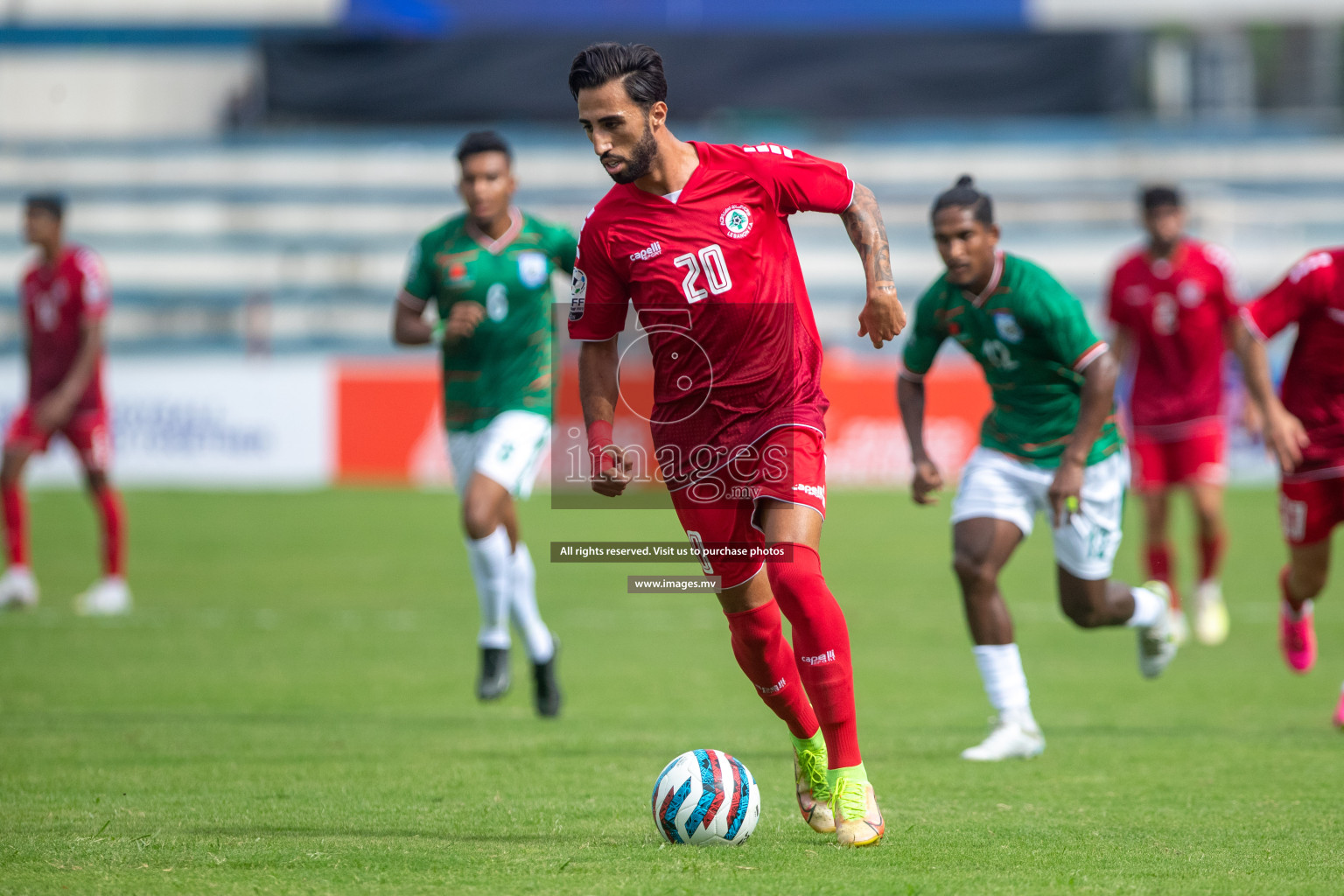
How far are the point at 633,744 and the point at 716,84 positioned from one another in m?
29.2

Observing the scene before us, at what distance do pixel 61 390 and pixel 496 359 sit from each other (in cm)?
523

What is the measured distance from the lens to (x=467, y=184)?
328 inches

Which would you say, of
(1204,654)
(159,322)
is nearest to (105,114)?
(159,322)

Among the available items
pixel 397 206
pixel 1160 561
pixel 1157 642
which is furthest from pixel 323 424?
pixel 1157 642

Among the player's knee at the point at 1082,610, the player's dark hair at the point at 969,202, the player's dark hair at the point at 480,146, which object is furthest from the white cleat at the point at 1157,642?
the player's dark hair at the point at 480,146

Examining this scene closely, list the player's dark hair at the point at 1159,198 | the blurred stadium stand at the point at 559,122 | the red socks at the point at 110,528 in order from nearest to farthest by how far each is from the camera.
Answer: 1. the player's dark hair at the point at 1159,198
2. the red socks at the point at 110,528
3. the blurred stadium stand at the point at 559,122

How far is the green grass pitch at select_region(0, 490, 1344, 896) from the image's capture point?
473 centimetres

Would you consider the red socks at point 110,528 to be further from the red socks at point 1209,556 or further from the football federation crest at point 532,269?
the red socks at point 1209,556

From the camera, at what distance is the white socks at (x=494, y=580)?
322 inches

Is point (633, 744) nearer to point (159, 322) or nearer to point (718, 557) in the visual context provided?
point (718, 557)

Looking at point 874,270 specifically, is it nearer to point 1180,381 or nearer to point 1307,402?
point 1307,402

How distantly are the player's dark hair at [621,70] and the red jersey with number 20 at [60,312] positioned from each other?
789 centimetres

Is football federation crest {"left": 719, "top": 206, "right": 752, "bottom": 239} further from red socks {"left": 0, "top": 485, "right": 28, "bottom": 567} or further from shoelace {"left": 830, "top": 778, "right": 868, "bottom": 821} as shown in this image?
red socks {"left": 0, "top": 485, "right": 28, "bottom": 567}

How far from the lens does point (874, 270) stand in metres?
5.14
